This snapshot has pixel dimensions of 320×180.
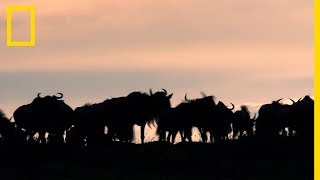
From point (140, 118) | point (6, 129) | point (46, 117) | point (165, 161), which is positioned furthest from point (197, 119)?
point (165, 161)

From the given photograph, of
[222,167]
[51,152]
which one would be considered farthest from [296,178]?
[51,152]

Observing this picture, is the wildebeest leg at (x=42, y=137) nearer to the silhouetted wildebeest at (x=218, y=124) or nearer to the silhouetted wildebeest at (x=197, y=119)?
the silhouetted wildebeest at (x=197, y=119)

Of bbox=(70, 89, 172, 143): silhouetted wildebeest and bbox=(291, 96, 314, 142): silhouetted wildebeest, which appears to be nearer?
bbox=(291, 96, 314, 142): silhouetted wildebeest

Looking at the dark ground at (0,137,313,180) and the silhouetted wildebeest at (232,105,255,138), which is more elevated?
the silhouetted wildebeest at (232,105,255,138)

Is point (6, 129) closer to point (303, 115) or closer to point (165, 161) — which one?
point (165, 161)

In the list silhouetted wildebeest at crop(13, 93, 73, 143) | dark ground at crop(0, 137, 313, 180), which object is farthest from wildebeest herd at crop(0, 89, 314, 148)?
dark ground at crop(0, 137, 313, 180)

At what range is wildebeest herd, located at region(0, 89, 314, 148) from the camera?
34.3 meters

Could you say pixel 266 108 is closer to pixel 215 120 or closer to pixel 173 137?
pixel 215 120

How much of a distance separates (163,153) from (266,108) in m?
13.3

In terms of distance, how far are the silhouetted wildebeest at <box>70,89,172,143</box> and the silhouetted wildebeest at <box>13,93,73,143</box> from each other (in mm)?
855

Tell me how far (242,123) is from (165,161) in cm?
1528

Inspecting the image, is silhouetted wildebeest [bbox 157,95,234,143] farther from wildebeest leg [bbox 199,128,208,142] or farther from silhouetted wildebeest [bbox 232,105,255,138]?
silhouetted wildebeest [bbox 232,105,255,138]

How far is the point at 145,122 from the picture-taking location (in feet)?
115

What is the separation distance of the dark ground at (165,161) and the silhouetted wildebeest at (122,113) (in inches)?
198
